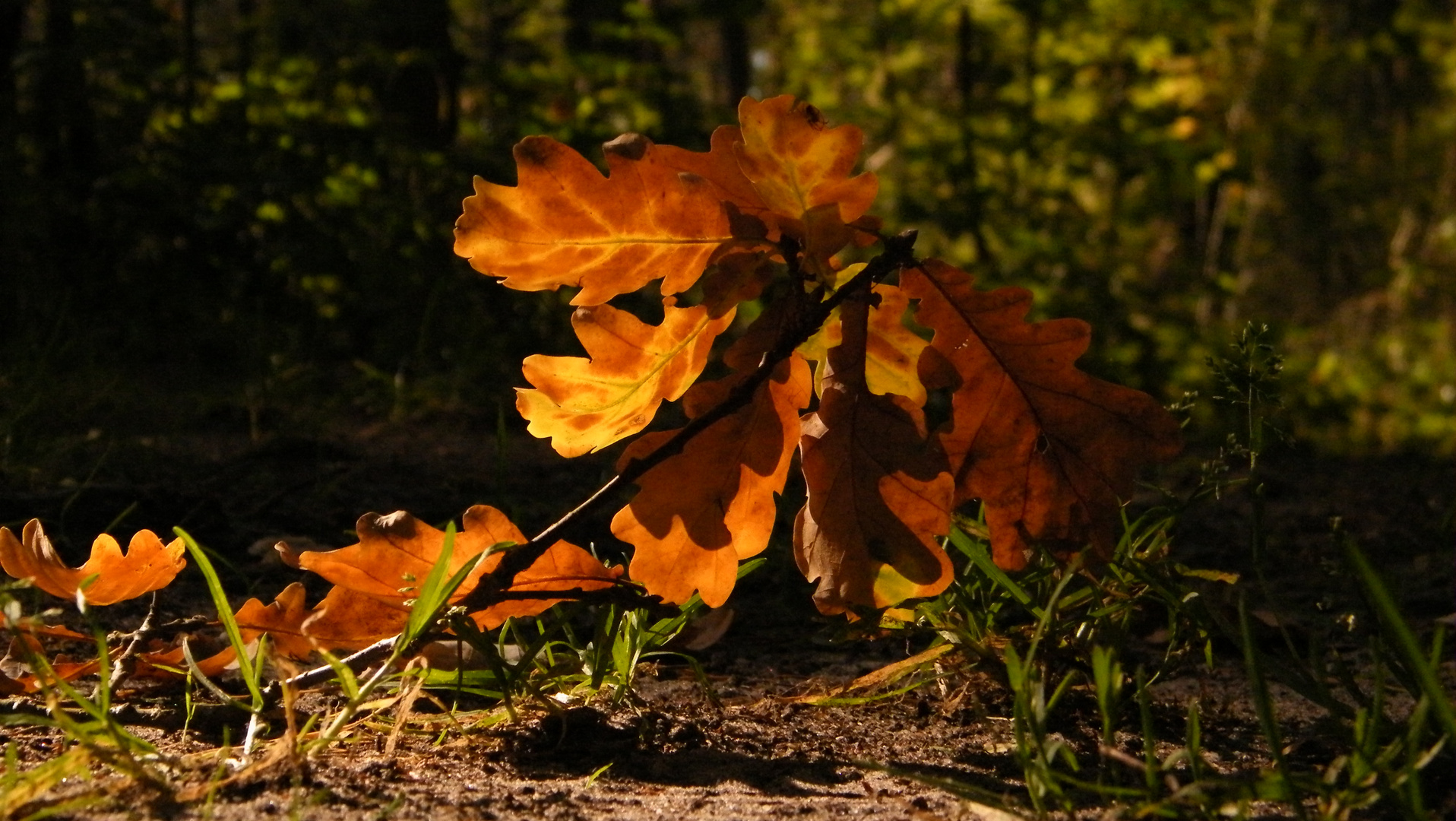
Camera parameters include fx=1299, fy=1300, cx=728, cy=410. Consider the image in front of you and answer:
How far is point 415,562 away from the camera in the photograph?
1.37 meters

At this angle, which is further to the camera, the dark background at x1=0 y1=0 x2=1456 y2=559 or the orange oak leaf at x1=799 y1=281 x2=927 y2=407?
the dark background at x1=0 y1=0 x2=1456 y2=559

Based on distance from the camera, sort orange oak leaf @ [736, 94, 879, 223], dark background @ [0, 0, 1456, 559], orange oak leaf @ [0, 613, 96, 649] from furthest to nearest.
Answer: dark background @ [0, 0, 1456, 559], orange oak leaf @ [736, 94, 879, 223], orange oak leaf @ [0, 613, 96, 649]

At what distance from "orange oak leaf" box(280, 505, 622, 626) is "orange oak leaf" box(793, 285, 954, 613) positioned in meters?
0.29

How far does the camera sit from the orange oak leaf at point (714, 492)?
1.34 m

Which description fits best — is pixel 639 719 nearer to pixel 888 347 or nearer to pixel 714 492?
pixel 714 492

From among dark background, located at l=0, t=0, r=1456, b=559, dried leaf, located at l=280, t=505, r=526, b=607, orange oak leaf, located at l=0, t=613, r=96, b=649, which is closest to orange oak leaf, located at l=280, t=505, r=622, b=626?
dried leaf, located at l=280, t=505, r=526, b=607

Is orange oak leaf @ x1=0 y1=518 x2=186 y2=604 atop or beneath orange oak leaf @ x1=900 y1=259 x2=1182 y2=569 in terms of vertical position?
beneath

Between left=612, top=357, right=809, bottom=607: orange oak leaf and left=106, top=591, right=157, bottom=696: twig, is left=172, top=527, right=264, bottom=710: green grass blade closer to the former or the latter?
left=106, top=591, right=157, bottom=696: twig

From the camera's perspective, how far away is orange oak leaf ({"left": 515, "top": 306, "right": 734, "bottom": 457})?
4.41 ft

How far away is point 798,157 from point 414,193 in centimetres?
401

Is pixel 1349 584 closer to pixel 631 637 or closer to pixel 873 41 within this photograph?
pixel 631 637

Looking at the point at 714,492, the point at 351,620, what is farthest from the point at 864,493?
the point at 351,620

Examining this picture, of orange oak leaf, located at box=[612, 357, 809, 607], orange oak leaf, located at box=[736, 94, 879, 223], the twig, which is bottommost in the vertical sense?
the twig

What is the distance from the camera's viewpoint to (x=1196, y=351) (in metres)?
6.06
